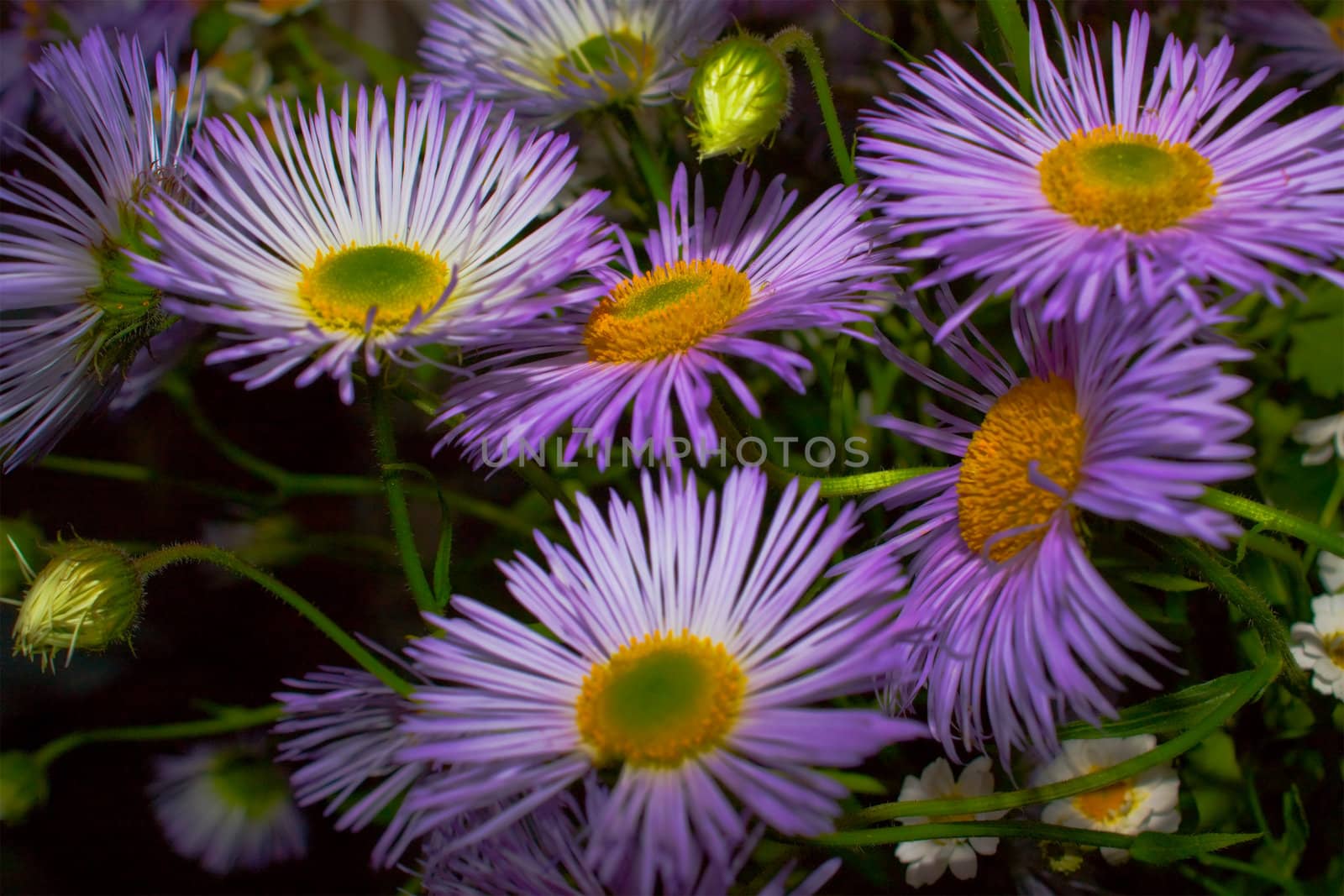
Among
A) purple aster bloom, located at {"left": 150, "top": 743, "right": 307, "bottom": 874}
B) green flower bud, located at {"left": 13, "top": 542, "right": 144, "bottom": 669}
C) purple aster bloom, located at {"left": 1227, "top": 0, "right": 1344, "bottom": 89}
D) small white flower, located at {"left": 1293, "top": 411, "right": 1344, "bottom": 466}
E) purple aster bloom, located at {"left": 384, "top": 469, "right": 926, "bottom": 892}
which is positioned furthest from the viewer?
purple aster bloom, located at {"left": 150, "top": 743, "right": 307, "bottom": 874}

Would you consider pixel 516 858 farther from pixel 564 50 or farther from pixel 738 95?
pixel 564 50

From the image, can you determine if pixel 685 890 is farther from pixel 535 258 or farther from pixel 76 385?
pixel 76 385

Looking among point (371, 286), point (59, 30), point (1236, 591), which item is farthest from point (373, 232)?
point (59, 30)

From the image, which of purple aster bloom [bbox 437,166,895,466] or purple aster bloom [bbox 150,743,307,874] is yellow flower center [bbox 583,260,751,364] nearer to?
purple aster bloom [bbox 437,166,895,466]

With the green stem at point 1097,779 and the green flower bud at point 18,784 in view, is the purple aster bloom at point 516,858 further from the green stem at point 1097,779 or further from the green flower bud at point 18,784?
the green flower bud at point 18,784

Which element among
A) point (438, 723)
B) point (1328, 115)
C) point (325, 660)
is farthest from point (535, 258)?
point (325, 660)

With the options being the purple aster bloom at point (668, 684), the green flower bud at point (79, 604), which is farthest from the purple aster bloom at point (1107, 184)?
the green flower bud at point (79, 604)

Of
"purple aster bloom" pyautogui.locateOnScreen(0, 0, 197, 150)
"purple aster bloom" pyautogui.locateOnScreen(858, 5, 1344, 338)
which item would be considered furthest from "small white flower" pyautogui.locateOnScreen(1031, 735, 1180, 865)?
"purple aster bloom" pyautogui.locateOnScreen(0, 0, 197, 150)
